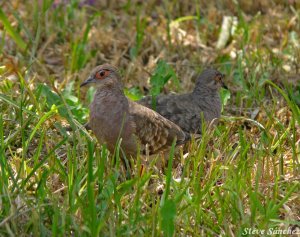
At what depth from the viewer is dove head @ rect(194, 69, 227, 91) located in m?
5.99

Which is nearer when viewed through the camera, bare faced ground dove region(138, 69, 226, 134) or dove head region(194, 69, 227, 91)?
bare faced ground dove region(138, 69, 226, 134)

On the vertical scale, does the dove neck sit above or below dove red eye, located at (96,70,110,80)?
below

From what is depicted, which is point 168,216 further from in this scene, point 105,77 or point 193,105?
point 193,105

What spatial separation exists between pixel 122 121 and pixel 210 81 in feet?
4.18

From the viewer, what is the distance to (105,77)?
528cm

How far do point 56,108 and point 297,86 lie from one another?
2.40 metres

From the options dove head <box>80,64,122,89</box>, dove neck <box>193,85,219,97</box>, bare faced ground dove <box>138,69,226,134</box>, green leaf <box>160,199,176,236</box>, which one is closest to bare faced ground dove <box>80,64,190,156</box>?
dove head <box>80,64,122,89</box>

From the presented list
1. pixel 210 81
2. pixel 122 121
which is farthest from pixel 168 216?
pixel 210 81

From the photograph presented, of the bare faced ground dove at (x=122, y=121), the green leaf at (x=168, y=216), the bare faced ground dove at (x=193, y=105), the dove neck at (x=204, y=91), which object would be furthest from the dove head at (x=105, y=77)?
the green leaf at (x=168, y=216)

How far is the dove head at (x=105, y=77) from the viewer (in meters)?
5.25

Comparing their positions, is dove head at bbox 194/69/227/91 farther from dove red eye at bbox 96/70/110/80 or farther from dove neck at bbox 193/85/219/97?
dove red eye at bbox 96/70/110/80

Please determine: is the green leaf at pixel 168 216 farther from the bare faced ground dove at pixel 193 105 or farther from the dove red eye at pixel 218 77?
the dove red eye at pixel 218 77

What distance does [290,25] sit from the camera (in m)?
7.46

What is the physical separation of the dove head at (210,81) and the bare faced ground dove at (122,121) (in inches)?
28.6
